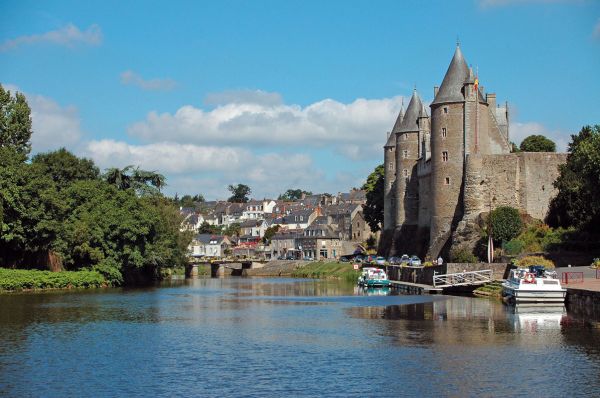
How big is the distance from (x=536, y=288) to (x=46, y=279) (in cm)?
3269

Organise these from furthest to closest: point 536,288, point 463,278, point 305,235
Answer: point 305,235 → point 463,278 → point 536,288

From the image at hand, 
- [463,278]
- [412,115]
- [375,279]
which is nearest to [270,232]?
[412,115]

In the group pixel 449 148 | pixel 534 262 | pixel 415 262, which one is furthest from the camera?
pixel 415 262

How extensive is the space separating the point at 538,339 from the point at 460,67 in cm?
4253

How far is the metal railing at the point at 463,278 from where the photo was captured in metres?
54.5

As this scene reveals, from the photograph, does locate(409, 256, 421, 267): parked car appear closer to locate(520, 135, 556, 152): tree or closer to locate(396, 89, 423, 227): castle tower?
locate(396, 89, 423, 227): castle tower

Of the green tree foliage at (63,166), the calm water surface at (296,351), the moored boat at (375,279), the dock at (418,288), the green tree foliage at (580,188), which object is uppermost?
the green tree foliage at (63,166)

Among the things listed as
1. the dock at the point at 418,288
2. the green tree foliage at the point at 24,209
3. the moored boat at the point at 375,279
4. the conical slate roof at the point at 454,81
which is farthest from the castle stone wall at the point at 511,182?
the green tree foliage at the point at 24,209

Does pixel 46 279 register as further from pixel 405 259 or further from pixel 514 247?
pixel 405 259

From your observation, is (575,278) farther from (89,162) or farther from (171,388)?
(89,162)

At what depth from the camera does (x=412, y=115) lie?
8725 centimetres

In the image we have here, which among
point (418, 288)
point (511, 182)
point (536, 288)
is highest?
point (511, 182)

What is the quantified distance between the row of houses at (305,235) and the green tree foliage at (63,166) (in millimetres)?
42221

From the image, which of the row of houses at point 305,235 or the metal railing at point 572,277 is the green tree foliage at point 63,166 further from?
the row of houses at point 305,235
